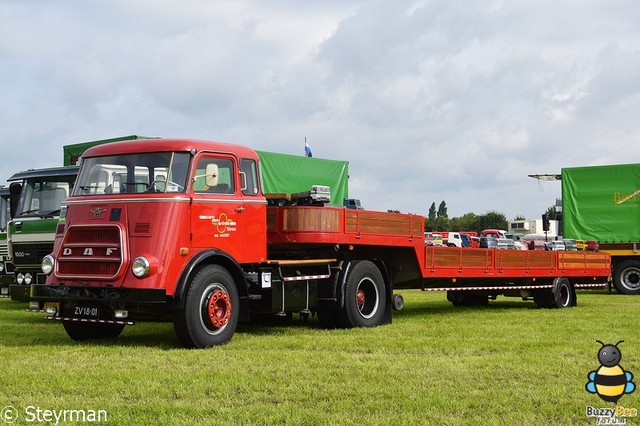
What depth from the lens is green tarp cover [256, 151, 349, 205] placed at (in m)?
18.2

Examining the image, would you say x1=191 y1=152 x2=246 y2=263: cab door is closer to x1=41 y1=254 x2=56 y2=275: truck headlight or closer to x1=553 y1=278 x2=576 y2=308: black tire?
x1=41 y1=254 x2=56 y2=275: truck headlight

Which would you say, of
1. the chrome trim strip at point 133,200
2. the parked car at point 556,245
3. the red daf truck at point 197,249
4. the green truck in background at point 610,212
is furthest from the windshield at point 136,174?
the green truck in background at point 610,212

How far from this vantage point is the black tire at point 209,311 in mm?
9742

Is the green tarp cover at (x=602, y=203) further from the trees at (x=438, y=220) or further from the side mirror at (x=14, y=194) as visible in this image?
the trees at (x=438, y=220)

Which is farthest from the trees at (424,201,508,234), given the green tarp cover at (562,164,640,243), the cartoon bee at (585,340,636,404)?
the cartoon bee at (585,340,636,404)

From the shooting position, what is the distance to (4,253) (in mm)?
16969

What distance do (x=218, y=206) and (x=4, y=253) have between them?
8.42 metres

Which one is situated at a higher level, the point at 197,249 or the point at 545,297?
the point at 197,249

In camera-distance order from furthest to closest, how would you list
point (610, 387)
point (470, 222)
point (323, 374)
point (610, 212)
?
1. point (470, 222)
2. point (610, 212)
3. point (323, 374)
4. point (610, 387)

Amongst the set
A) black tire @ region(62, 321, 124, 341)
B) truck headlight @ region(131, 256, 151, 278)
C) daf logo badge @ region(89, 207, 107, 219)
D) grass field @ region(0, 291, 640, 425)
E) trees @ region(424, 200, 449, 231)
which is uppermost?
trees @ region(424, 200, 449, 231)

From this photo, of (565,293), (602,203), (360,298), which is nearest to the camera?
(360,298)

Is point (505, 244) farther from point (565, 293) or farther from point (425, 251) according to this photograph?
point (425, 251)

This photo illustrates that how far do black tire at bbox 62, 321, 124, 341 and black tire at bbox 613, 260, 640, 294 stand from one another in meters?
17.8

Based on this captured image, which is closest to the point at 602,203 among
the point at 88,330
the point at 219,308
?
the point at 219,308
